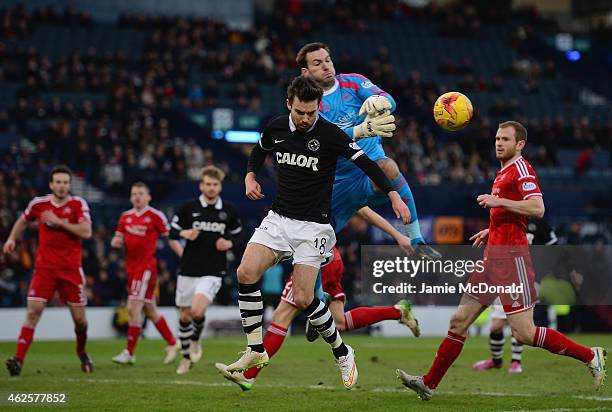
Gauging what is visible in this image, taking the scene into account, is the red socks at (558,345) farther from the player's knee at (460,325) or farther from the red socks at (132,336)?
the red socks at (132,336)

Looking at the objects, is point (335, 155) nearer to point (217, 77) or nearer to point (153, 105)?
point (153, 105)

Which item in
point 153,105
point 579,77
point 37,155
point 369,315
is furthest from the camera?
point 579,77

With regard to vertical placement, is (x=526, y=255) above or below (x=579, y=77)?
below

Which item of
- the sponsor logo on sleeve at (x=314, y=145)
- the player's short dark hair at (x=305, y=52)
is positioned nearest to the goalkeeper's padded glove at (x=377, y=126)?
the sponsor logo on sleeve at (x=314, y=145)

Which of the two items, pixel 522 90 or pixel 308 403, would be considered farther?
pixel 522 90

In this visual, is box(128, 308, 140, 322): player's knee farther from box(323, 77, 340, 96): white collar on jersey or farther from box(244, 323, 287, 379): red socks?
box(323, 77, 340, 96): white collar on jersey

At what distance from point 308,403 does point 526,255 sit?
2451 millimetres

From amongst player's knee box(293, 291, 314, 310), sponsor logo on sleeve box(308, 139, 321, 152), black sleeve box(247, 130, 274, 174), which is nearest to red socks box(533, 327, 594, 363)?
player's knee box(293, 291, 314, 310)

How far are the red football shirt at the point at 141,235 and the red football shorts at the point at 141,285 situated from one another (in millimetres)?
76

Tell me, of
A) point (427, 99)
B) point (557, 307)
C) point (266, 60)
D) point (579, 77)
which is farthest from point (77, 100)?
A: point (579, 77)

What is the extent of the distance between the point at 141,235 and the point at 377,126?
665 cm

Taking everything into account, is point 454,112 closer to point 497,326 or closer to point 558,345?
point 558,345

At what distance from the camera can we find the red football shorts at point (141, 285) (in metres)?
14.8

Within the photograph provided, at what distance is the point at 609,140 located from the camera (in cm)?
3634
